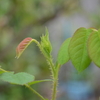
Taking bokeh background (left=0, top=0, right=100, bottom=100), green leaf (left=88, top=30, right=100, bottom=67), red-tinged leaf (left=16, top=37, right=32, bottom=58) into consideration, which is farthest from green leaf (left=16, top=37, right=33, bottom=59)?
bokeh background (left=0, top=0, right=100, bottom=100)

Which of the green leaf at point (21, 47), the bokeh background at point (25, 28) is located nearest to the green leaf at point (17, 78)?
the green leaf at point (21, 47)

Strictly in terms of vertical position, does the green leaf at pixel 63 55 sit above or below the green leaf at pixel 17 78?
above

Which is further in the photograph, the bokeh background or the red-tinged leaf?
the bokeh background

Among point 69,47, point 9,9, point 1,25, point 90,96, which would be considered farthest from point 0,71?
point 90,96

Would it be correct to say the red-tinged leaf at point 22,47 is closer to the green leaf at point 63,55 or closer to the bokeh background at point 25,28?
the green leaf at point 63,55

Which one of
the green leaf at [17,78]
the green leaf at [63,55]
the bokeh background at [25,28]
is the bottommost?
the bokeh background at [25,28]

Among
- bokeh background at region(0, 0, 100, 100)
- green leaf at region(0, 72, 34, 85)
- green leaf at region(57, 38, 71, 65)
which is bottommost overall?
bokeh background at region(0, 0, 100, 100)

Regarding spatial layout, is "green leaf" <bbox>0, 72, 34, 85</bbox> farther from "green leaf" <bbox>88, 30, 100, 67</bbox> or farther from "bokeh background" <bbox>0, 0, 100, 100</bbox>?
"bokeh background" <bbox>0, 0, 100, 100</bbox>
